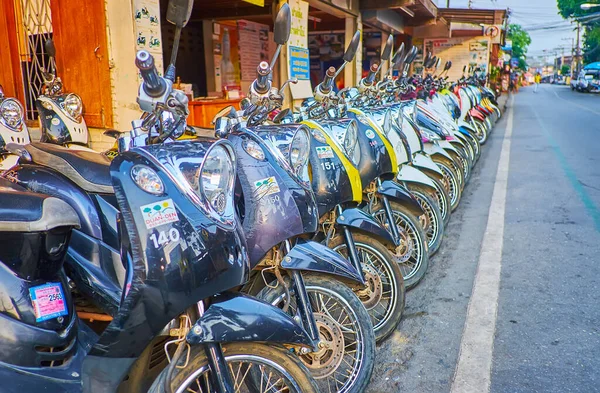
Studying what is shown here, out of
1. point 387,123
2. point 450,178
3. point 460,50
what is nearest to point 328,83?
point 387,123

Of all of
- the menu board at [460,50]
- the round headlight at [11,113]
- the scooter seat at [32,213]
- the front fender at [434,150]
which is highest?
the menu board at [460,50]

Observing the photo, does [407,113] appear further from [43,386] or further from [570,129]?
[570,129]

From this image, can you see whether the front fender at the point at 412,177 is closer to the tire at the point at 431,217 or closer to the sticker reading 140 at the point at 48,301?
the tire at the point at 431,217

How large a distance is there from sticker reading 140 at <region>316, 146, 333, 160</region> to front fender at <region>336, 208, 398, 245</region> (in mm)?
340

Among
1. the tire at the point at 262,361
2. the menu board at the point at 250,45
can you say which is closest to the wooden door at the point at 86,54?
the tire at the point at 262,361

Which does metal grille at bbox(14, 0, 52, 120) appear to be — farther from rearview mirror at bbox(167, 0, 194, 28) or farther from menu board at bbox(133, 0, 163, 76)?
rearview mirror at bbox(167, 0, 194, 28)

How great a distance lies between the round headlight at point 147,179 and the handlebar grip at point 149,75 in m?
0.37

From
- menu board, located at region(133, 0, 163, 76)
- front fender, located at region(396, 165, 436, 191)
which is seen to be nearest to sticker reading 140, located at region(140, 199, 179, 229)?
front fender, located at region(396, 165, 436, 191)

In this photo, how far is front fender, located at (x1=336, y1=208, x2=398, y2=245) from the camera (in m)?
3.08

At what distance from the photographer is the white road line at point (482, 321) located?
2756mm

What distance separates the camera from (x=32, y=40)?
5672mm

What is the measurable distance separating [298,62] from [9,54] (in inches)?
167

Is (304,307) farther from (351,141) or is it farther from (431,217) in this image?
(431,217)

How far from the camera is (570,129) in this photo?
46.0 feet
